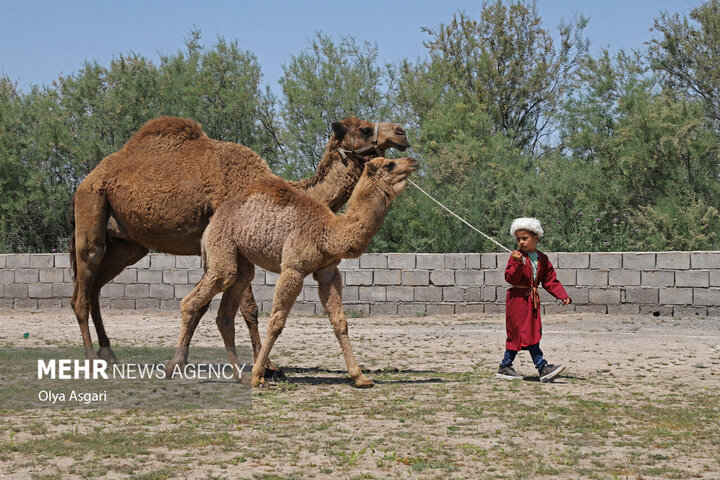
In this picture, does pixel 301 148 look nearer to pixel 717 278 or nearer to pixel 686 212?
pixel 686 212

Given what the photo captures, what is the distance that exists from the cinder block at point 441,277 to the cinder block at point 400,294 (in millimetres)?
509

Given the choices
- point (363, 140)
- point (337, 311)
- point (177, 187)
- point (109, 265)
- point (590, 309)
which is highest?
point (363, 140)

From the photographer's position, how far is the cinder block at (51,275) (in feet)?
64.1

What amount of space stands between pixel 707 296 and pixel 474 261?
4.39 metres

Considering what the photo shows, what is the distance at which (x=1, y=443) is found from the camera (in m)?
6.17

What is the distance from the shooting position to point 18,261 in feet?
64.9

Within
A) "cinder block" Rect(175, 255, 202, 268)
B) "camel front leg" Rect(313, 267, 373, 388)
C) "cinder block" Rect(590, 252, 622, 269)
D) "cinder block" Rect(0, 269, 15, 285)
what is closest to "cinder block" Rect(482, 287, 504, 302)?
"cinder block" Rect(590, 252, 622, 269)

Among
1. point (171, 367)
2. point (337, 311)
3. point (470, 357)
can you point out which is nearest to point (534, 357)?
point (470, 357)

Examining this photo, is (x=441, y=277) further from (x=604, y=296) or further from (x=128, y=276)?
(x=128, y=276)

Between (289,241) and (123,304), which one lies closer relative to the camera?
(289,241)

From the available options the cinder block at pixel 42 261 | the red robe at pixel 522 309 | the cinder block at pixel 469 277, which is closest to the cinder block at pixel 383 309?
the cinder block at pixel 469 277

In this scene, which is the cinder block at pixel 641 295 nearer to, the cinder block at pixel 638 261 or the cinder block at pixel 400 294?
the cinder block at pixel 638 261

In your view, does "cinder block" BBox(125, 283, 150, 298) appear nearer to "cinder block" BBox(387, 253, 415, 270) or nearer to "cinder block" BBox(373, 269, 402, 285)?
"cinder block" BBox(373, 269, 402, 285)

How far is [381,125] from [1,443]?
5312 mm
